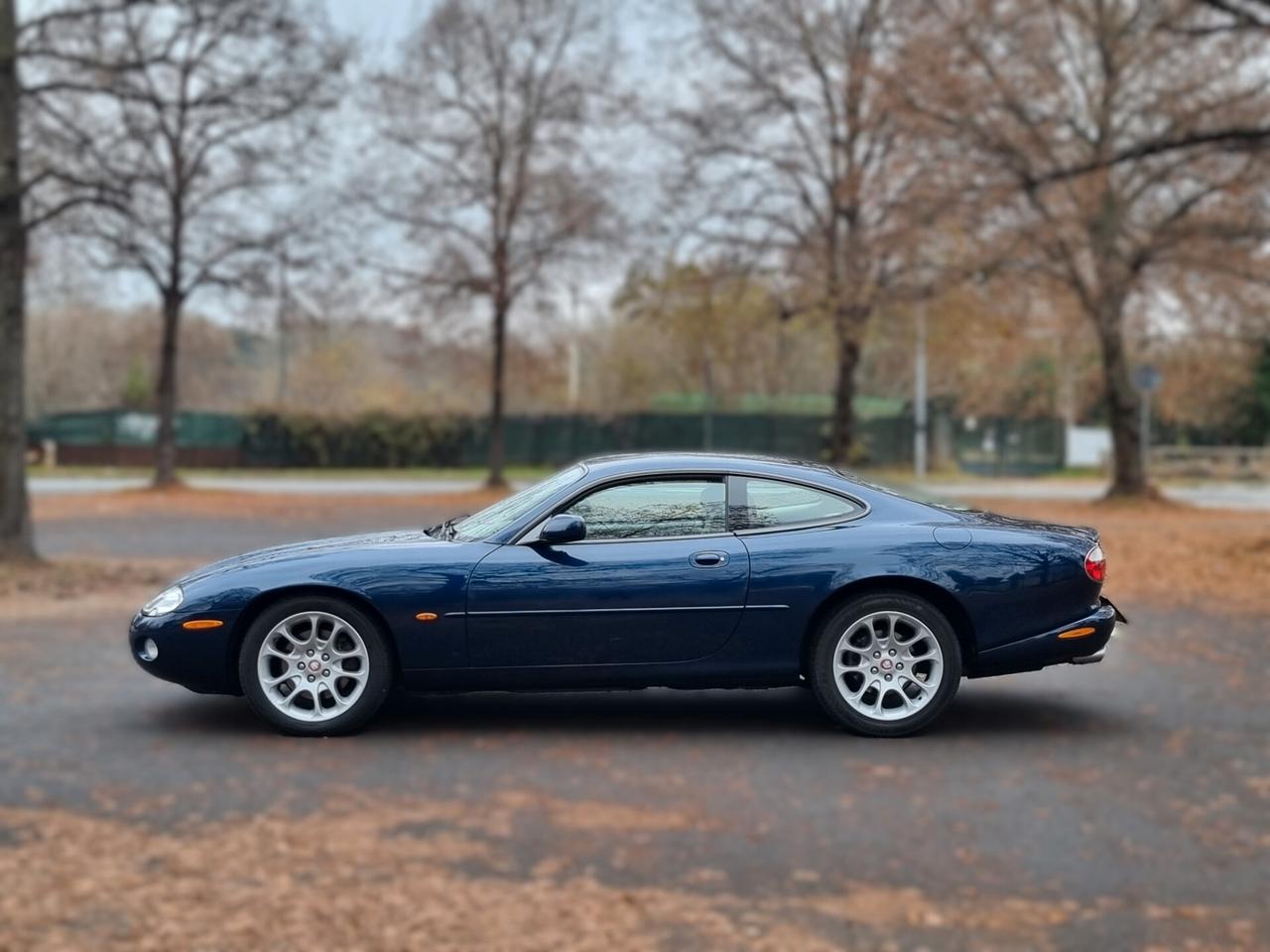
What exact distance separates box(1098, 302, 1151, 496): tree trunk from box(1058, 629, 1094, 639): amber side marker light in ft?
79.3

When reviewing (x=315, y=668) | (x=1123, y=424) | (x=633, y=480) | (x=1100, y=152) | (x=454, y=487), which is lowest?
(x=454, y=487)

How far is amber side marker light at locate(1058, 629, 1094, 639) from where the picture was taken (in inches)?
241

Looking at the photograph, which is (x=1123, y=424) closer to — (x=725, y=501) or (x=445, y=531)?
(x=725, y=501)

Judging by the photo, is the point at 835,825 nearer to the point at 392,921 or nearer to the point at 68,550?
the point at 392,921

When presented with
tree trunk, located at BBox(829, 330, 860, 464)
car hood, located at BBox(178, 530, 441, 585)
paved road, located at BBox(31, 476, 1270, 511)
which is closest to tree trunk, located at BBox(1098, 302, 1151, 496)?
paved road, located at BBox(31, 476, 1270, 511)

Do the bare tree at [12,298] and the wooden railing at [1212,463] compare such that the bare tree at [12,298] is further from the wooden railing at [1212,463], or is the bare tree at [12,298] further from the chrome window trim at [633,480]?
the wooden railing at [1212,463]

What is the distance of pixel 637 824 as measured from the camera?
491 centimetres

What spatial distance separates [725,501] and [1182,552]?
13069 millimetres

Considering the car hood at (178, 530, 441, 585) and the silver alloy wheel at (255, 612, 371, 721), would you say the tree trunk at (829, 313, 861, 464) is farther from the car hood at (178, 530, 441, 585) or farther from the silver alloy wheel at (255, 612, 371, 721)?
the silver alloy wheel at (255, 612, 371, 721)

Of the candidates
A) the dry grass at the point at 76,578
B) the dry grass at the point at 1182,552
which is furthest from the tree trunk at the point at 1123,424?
the dry grass at the point at 76,578

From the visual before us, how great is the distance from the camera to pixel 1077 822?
16.4 ft

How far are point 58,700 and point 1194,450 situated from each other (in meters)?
45.1

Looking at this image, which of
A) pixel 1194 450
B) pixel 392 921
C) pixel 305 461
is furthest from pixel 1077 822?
pixel 305 461

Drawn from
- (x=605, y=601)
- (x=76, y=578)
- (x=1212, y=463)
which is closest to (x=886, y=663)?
(x=605, y=601)
